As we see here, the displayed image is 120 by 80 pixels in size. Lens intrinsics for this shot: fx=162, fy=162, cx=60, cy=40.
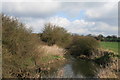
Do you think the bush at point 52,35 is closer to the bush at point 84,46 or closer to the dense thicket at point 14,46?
the bush at point 84,46

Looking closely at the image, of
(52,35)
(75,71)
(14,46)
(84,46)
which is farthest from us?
(52,35)

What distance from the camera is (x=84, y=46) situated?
26500mm

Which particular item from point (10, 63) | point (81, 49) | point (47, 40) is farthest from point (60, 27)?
point (10, 63)

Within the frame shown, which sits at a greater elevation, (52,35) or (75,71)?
(52,35)

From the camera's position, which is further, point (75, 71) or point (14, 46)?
point (75, 71)

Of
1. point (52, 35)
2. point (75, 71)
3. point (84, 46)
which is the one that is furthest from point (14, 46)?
point (84, 46)

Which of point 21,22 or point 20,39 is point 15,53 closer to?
point 20,39

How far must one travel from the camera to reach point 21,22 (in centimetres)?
1298

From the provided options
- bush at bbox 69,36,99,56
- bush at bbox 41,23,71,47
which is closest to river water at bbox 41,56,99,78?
bush at bbox 69,36,99,56

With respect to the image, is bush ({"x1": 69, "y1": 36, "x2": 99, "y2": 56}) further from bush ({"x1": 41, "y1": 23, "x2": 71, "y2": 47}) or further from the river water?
the river water

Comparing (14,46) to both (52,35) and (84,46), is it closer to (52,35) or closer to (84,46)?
(52,35)

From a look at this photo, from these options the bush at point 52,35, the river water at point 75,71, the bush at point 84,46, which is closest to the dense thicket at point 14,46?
the river water at point 75,71

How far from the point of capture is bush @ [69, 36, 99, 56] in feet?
82.6

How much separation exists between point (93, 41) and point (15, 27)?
1636 cm
